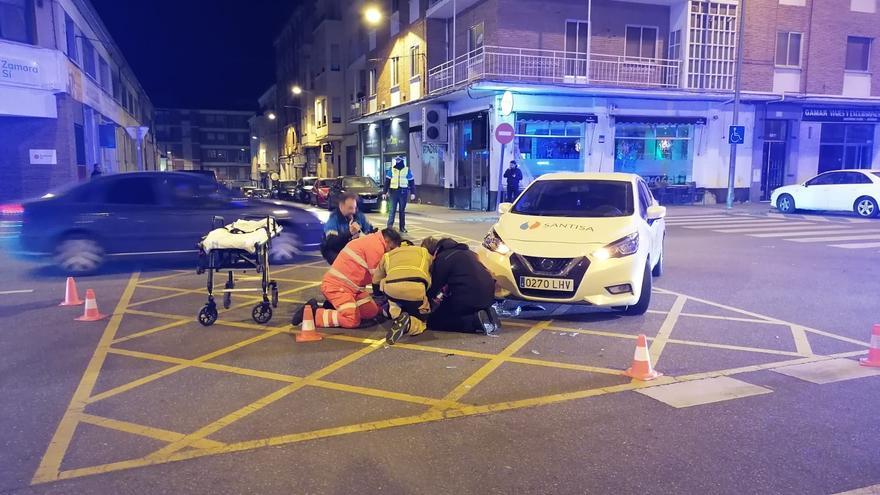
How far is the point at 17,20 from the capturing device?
20.2 meters

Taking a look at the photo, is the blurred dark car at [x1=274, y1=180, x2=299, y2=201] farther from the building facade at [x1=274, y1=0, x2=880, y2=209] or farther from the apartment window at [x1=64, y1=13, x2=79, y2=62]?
the apartment window at [x1=64, y1=13, x2=79, y2=62]

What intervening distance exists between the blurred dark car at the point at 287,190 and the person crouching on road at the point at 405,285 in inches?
1158

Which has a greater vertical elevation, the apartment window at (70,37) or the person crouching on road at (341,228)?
the apartment window at (70,37)

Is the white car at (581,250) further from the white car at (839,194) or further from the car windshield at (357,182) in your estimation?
the car windshield at (357,182)

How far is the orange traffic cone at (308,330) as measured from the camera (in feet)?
21.8

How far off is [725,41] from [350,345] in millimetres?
24862

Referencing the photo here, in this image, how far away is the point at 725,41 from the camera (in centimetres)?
2564

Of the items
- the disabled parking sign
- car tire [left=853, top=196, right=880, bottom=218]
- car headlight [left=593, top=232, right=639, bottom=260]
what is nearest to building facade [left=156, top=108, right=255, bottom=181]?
the disabled parking sign

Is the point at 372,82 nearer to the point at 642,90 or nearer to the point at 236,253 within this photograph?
the point at 642,90

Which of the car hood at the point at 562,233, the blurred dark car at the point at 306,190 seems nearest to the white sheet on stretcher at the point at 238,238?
the car hood at the point at 562,233

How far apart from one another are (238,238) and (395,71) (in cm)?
2684

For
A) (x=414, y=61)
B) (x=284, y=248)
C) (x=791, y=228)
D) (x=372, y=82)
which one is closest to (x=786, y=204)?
(x=791, y=228)

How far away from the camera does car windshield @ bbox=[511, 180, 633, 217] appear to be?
8.29m

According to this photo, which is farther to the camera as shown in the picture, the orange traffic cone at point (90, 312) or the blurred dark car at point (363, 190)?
the blurred dark car at point (363, 190)
